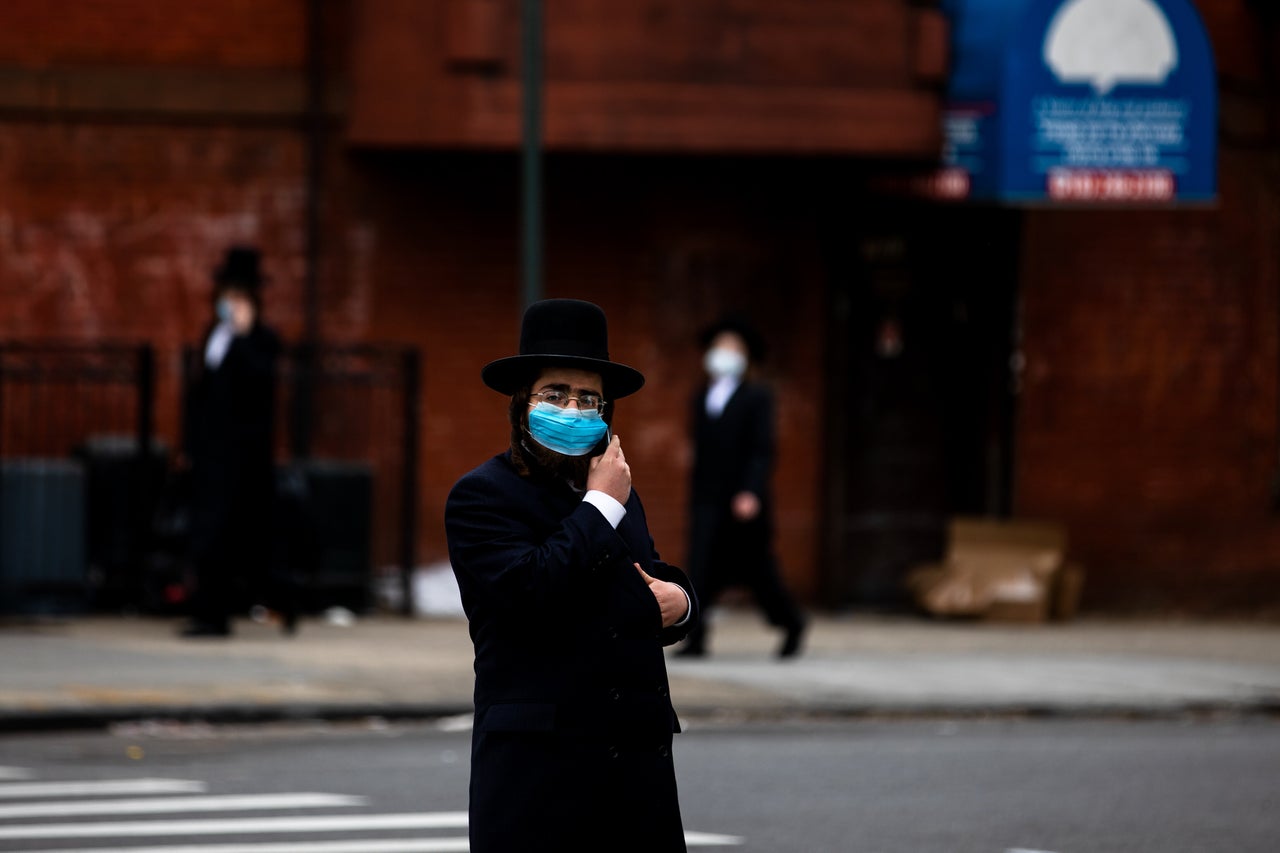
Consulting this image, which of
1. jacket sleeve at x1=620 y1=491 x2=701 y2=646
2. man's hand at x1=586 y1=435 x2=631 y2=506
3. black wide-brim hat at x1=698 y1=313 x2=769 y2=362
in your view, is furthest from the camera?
black wide-brim hat at x1=698 y1=313 x2=769 y2=362

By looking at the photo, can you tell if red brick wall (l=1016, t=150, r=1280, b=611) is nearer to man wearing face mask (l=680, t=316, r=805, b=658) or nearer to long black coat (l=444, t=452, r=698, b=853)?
man wearing face mask (l=680, t=316, r=805, b=658)

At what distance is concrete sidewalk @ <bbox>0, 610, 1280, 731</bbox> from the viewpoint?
38.1ft

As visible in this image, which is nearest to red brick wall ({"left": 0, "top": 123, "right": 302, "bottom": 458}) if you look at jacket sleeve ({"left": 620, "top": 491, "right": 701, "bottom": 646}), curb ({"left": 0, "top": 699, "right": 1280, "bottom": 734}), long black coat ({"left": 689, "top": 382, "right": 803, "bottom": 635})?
long black coat ({"left": 689, "top": 382, "right": 803, "bottom": 635})

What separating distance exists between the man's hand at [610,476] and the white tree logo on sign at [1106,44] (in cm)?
1243

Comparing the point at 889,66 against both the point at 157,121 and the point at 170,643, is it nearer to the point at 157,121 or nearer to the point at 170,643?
the point at 157,121

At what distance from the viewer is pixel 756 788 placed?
9.52 meters

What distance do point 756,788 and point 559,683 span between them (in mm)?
4969

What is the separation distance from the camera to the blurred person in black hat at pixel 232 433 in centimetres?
1375

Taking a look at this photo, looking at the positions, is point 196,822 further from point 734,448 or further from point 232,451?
point 734,448

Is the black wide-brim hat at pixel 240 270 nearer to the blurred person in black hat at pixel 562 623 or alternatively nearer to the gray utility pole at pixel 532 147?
the gray utility pole at pixel 532 147

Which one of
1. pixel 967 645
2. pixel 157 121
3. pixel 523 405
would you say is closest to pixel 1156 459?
pixel 967 645

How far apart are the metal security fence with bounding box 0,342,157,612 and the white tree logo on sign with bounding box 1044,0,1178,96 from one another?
6666 millimetres

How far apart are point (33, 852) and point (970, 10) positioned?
1102 centimetres

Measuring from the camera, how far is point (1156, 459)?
18609 millimetres
